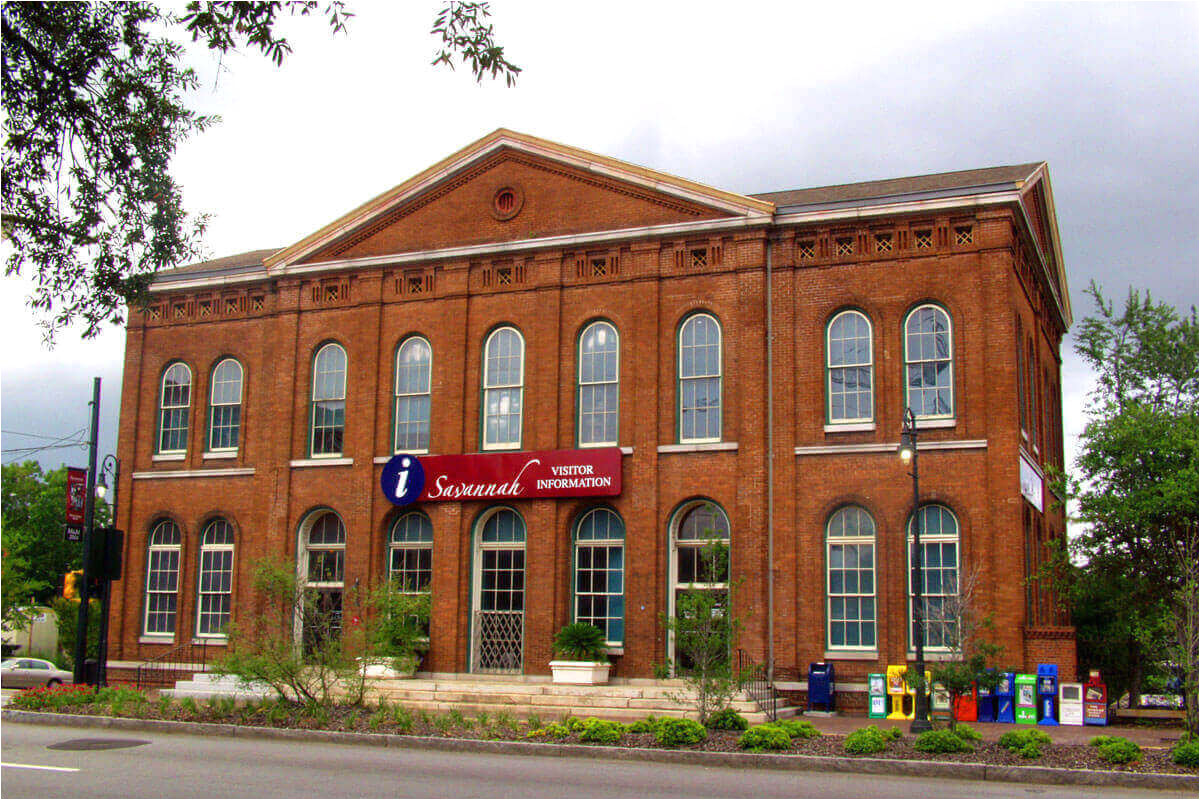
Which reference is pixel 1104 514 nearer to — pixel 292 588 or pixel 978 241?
pixel 978 241

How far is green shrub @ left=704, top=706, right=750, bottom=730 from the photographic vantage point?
742 inches

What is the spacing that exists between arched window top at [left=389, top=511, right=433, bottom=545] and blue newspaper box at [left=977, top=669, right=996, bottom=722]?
12740 mm

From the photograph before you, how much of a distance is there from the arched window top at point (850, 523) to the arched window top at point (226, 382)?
15.7m

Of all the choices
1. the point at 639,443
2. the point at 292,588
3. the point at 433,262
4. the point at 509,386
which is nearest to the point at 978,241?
the point at 639,443

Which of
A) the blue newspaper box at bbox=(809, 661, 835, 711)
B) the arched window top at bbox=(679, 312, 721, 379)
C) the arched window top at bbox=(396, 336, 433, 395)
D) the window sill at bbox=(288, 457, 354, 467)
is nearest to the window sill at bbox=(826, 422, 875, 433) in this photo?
the arched window top at bbox=(679, 312, 721, 379)

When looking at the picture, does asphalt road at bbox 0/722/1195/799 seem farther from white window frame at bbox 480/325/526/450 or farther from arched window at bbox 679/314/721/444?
white window frame at bbox 480/325/526/450

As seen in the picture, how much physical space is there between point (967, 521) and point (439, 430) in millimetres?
12153

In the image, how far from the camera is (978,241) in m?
24.6

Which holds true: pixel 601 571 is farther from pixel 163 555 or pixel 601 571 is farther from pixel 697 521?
pixel 163 555

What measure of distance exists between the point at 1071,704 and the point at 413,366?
16379mm

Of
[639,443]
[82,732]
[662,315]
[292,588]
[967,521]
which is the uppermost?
[662,315]

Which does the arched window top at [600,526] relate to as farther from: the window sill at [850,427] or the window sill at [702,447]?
the window sill at [850,427]

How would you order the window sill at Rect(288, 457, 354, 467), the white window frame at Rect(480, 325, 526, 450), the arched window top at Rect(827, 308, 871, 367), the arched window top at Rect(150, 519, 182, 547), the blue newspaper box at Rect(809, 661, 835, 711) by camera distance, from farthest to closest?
the arched window top at Rect(150, 519, 182, 547)
the window sill at Rect(288, 457, 354, 467)
the white window frame at Rect(480, 325, 526, 450)
the arched window top at Rect(827, 308, 871, 367)
the blue newspaper box at Rect(809, 661, 835, 711)

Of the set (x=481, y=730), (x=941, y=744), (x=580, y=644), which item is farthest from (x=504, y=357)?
(x=941, y=744)
